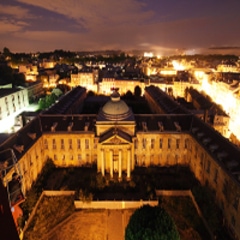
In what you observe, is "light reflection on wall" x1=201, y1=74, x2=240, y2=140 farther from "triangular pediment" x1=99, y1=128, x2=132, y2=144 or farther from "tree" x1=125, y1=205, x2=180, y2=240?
"tree" x1=125, y1=205, x2=180, y2=240

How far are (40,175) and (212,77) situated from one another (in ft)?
422

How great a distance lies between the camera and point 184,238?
39.6 meters

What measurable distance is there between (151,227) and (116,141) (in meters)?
26.8

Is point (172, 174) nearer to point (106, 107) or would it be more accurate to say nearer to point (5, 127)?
point (106, 107)

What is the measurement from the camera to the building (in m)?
53.8

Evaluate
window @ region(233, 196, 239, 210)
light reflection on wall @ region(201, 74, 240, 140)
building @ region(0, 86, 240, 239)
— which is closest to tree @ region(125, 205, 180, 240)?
window @ region(233, 196, 239, 210)

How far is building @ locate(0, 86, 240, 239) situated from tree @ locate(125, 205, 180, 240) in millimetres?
20662

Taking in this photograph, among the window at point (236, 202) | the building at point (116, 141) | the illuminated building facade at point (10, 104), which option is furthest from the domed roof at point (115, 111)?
the illuminated building facade at point (10, 104)

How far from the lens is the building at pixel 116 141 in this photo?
176ft

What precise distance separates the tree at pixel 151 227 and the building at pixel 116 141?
20.7 meters

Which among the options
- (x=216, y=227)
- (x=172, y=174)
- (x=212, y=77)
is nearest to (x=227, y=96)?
(x=212, y=77)

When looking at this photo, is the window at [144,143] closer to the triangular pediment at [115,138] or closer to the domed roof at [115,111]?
the triangular pediment at [115,138]

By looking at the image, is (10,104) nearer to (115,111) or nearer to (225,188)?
(115,111)

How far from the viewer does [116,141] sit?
5625 cm
